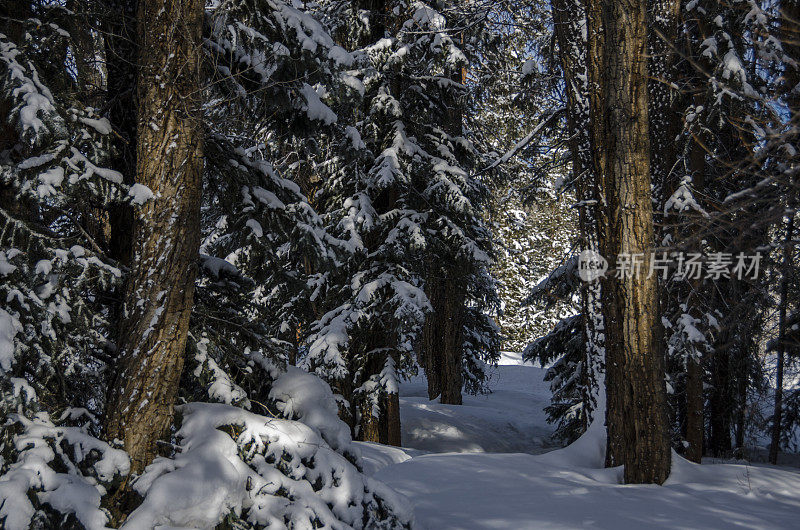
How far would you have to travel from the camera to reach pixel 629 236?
5348mm

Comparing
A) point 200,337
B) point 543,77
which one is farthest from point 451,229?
point 200,337

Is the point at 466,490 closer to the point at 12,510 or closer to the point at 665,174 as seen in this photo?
the point at 12,510

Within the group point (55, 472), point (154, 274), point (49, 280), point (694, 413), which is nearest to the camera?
point (55, 472)

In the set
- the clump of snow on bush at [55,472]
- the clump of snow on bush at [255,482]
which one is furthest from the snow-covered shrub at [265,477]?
the clump of snow on bush at [55,472]

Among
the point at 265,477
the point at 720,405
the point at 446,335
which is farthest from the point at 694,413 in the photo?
the point at 265,477

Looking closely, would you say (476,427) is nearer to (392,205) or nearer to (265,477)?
(392,205)

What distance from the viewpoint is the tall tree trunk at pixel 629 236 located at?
525cm

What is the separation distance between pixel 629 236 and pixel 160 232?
12.7 feet

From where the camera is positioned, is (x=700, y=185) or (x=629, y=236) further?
(x=700, y=185)

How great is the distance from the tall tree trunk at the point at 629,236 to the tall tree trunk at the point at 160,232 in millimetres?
3521

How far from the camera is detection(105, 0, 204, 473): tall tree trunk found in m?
3.72

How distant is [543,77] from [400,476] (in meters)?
6.50

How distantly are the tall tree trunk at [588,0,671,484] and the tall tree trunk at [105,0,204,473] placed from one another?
3521 millimetres

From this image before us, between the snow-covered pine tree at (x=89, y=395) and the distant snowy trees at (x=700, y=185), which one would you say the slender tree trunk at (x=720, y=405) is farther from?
the snow-covered pine tree at (x=89, y=395)
